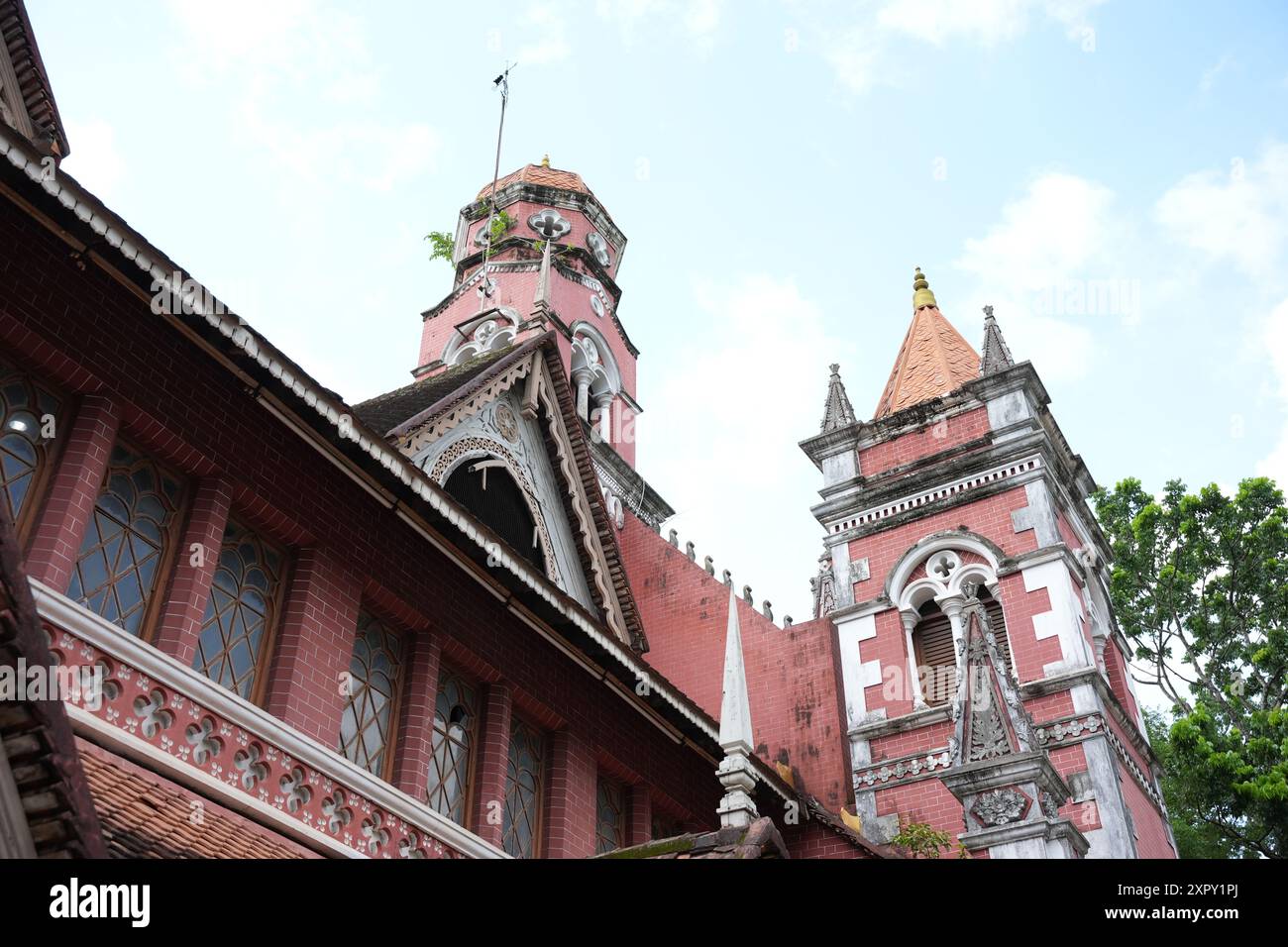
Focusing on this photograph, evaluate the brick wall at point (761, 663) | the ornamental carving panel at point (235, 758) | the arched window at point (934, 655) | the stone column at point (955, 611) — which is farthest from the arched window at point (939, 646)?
the ornamental carving panel at point (235, 758)

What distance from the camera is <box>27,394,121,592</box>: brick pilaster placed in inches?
282

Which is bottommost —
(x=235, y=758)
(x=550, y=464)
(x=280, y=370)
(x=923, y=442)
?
(x=235, y=758)

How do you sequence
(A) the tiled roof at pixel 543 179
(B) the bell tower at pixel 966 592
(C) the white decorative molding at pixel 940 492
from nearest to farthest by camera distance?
(B) the bell tower at pixel 966 592
(C) the white decorative molding at pixel 940 492
(A) the tiled roof at pixel 543 179

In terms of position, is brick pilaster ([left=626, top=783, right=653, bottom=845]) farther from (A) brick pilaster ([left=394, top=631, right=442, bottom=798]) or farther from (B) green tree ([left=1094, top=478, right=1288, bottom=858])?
(B) green tree ([left=1094, top=478, right=1288, bottom=858])

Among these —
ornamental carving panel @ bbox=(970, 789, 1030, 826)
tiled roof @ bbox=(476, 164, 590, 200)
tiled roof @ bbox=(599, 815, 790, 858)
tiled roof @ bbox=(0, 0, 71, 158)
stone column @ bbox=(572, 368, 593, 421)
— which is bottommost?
tiled roof @ bbox=(599, 815, 790, 858)

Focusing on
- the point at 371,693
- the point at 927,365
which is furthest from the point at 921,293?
the point at 371,693

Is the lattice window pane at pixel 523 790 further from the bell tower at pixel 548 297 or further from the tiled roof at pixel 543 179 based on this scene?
the tiled roof at pixel 543 179

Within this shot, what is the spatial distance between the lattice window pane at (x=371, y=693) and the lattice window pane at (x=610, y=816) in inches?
114

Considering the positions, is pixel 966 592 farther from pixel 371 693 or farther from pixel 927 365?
pixel 371 693

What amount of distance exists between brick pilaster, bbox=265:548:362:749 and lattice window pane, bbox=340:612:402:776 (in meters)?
0.22

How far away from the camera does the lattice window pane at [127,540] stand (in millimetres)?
7605

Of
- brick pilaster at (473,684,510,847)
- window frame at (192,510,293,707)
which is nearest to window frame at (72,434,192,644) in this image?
window frame at (192,510,293,707)

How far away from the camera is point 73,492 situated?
295 inches

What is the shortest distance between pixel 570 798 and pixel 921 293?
14.5 m
